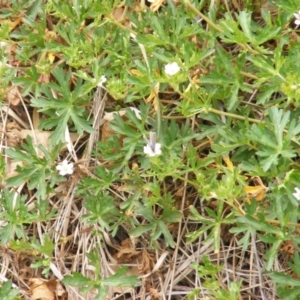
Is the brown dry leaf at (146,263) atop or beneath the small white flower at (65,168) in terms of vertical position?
beneath

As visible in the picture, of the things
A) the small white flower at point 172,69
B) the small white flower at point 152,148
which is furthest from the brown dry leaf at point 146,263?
the small white flower at point 172,69

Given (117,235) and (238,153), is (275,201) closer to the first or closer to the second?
(238,153)

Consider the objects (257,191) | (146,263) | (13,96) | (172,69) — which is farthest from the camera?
(13,96)

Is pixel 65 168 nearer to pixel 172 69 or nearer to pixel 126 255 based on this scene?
pixel 126 255

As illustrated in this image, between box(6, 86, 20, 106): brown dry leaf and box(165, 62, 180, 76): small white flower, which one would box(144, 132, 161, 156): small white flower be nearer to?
box(165, 62, 180, 76): small white flower

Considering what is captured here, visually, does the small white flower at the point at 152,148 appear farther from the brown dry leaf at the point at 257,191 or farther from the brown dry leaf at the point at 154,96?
the brown dry leaf at the point at 257,191

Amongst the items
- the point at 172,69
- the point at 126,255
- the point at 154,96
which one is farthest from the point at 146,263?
the point at 172,69

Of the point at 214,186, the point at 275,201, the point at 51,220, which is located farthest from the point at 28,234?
the point at 275,201

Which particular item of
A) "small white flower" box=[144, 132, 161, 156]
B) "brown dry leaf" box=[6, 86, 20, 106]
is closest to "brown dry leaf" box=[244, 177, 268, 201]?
"small white flower" box=[144, 132, 161, 156]

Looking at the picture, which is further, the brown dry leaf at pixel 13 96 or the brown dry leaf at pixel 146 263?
the brown dry leaf at pixel 13 96
